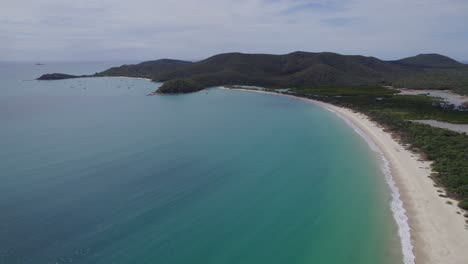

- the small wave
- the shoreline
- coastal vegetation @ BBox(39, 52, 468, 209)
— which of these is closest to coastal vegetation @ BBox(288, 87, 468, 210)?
coastal vegetation @ BBox(39, 52, 468, 209)

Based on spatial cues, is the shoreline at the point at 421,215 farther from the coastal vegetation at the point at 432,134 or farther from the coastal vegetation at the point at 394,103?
the coastal vegetation at the point at 394,103

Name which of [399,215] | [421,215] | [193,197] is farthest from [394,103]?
[193,197]

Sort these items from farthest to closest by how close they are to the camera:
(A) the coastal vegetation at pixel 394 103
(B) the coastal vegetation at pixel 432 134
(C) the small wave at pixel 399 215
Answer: (A) the coastal vegetation at pixel 394 103, (B) the coastal vegetation at pixel 432 134, (C) the small wave at pixel 399 215

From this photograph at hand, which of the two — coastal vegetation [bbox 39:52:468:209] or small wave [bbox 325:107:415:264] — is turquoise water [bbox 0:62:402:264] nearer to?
small wave [bbox 325:107:415:264]

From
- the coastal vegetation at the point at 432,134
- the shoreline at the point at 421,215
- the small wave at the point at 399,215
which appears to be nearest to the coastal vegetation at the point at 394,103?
the coastal vegetation at the point at 432,134

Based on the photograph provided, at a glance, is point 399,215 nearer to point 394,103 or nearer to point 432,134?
point 432,134

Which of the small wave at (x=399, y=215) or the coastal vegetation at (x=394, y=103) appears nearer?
the small wave at (x=399, y=215)

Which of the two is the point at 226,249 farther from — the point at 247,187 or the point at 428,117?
the point at 428,117
